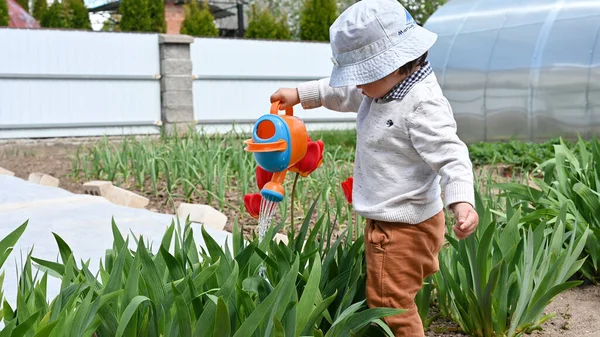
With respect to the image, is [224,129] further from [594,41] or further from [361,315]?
[361,315]

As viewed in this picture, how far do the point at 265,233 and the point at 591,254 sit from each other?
144 cm

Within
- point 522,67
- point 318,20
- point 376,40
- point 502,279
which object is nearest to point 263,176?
point 376,40

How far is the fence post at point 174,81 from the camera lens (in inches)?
444

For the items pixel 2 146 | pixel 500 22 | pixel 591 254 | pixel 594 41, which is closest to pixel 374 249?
A: pixel 591 254

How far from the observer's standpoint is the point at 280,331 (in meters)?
1.56

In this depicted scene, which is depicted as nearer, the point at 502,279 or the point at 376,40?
the point at 376,40

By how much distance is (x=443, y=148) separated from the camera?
195 centimetres

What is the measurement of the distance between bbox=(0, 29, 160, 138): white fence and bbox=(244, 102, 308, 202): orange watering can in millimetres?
9104

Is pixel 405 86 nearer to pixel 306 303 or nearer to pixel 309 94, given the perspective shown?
pixel 309 94

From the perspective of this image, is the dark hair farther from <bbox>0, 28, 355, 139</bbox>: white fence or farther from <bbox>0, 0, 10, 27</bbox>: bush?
<bbox>0, 0, 10, 27</bbox>: bush

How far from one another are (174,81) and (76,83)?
1458 mm

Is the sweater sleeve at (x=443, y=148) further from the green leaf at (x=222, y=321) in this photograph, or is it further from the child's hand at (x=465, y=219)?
the green leaf at (x=222, y=321)

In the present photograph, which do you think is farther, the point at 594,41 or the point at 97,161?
the point at 594,41

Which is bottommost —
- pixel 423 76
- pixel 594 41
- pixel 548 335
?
pixel 548 335
